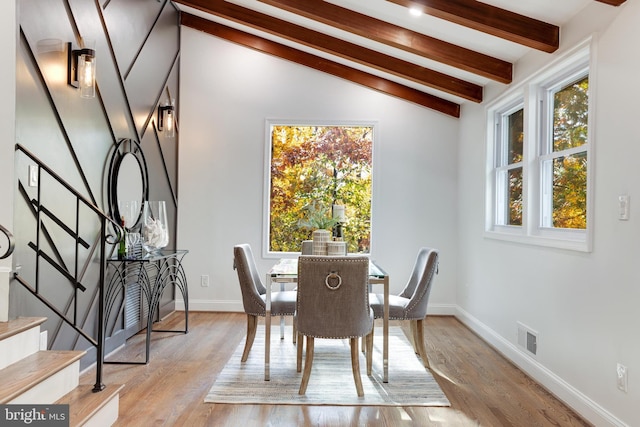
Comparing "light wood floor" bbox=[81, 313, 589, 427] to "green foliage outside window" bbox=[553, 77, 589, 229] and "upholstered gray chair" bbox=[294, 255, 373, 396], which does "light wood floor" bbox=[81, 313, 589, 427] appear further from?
"green foliage outside window" bbox=[553, 77, 589, 229]

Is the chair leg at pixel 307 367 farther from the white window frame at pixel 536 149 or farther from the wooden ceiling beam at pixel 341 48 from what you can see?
the wooden ceiling beam at pixel 341 48

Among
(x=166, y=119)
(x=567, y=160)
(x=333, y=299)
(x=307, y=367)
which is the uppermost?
(x=166, y=119)

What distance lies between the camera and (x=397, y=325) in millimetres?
4656

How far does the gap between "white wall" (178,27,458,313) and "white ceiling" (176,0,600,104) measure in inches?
11.0

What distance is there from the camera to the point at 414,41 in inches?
146

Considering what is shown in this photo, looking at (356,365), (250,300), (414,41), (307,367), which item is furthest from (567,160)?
(250,300)

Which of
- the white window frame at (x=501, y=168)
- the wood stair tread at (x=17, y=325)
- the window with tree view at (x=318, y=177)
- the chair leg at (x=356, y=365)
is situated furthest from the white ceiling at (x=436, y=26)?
the wood stair tread at (x=17, y=325)

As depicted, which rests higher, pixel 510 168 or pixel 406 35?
pixel 406 35

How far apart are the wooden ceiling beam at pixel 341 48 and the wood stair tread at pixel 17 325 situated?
11.4 feet

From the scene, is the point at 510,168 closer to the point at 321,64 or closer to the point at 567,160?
the point at 567,160

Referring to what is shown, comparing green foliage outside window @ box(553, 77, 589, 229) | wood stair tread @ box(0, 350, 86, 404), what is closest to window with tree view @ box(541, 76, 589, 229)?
green foliage outside window @ box(553, 77, 589, 229)

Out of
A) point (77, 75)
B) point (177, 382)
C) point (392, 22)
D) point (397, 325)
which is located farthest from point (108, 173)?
point (397, 325)

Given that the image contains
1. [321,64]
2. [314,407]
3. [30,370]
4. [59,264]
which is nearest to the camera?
[30,370]

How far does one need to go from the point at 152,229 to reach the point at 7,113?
160 centimetres
